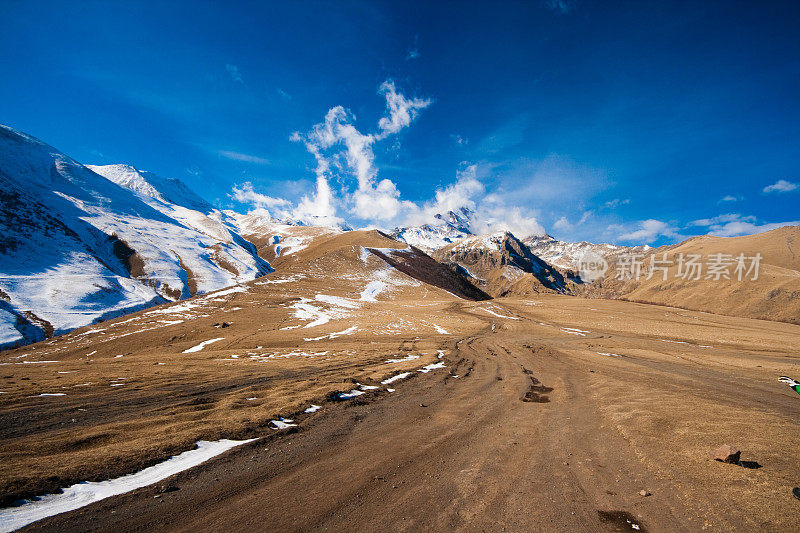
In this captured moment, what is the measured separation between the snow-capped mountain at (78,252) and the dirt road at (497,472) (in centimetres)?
7732

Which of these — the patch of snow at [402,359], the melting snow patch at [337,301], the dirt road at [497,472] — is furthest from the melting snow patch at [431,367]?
the melting snow patch at [337,301]

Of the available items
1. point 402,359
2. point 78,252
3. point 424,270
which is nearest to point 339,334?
point 402,359

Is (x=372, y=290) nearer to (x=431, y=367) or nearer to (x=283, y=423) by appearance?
(x=431, y=367)

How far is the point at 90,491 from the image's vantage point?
18.4ft

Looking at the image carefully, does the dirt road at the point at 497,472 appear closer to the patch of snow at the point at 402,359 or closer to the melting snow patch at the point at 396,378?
the melting snow patch at the point at 396,378

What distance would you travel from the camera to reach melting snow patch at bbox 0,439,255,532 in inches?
191

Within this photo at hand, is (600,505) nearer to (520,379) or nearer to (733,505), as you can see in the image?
(733,505)

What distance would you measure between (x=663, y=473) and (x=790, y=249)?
23328cm

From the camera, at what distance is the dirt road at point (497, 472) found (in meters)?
5.32

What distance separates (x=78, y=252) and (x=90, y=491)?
13248 centimetres

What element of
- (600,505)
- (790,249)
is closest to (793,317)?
(790,249)

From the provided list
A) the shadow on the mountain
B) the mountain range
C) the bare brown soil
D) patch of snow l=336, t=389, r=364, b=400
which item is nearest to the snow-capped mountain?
the mountain range

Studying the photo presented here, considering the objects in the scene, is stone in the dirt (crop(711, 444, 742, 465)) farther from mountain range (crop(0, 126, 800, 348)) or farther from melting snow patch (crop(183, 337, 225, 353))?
mountain range (crop(0, 126, 800, 348))

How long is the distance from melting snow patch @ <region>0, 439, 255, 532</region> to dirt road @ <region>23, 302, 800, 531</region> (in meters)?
0.26
